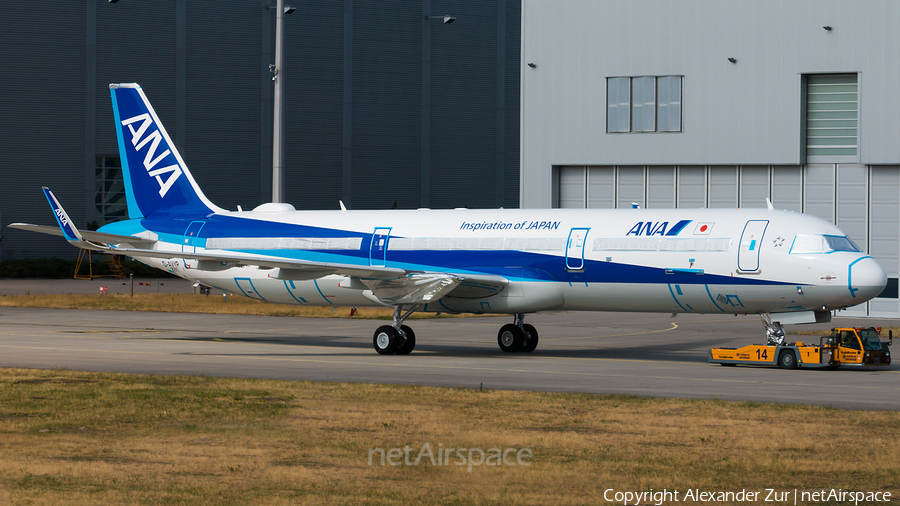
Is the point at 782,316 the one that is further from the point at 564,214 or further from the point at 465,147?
Result: the point at 465,147

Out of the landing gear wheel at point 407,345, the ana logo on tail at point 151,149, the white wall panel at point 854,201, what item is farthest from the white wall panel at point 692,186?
the ana logo on tail at point 151,149

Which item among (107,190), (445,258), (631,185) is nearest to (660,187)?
(631,185)

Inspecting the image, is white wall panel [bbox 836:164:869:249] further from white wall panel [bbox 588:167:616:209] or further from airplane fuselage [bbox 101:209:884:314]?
airplane fuselage [bbox 101:209:884:314]

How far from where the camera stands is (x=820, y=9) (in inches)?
1800

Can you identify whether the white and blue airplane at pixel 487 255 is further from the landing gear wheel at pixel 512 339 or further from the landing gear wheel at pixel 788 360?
the landing gear wheel at pixel 788 360

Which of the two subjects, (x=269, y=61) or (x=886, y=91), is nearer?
(x=886, y=91)

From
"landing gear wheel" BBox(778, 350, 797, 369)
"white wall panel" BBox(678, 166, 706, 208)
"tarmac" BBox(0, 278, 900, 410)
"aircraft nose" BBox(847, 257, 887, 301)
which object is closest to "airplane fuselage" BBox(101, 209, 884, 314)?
"aircraft nose" BBox(847, 257, 887, 301)

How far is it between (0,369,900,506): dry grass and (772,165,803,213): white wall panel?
29900 millimetres

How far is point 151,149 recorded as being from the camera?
3447 centimetres

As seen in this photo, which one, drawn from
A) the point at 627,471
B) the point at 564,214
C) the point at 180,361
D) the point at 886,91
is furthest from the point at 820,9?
the point at 627,471

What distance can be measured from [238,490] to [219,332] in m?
26.4

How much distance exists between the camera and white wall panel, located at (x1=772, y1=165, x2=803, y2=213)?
4712cm

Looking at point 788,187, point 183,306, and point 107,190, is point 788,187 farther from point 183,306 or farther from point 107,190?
point 107,190

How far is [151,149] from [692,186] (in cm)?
2461
